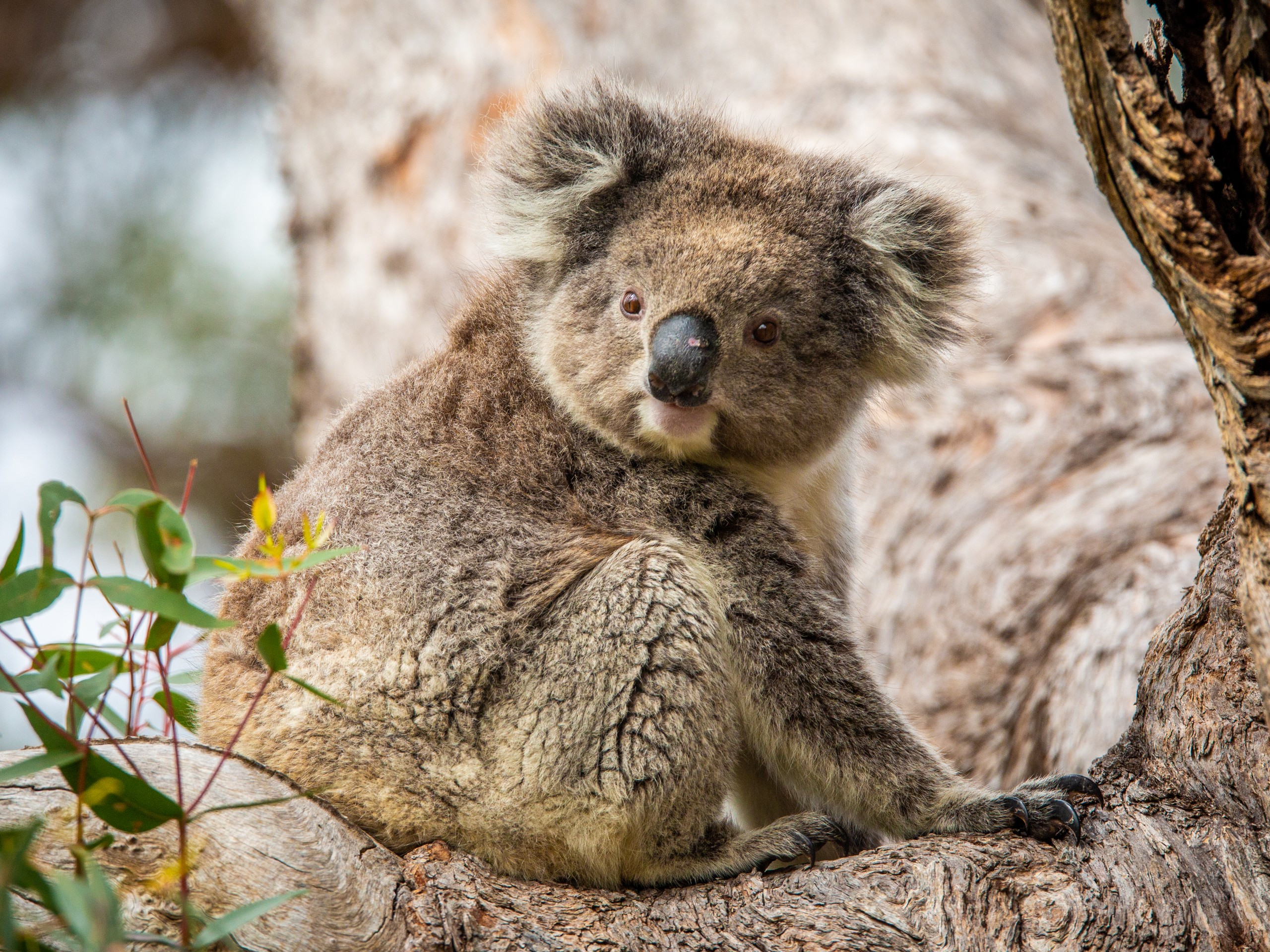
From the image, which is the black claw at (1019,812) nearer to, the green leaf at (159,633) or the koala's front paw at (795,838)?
the koala's front paw at (795,838)

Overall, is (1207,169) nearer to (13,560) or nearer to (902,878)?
(902,878)

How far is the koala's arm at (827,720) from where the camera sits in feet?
9.87

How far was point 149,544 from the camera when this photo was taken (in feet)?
6.49

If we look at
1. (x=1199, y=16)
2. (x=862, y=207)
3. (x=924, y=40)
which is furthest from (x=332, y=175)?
(x=1199, y=16)

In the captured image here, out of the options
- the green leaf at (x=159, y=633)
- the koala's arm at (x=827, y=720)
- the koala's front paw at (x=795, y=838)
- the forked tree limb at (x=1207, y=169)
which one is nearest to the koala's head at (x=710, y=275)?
the koala's arm at (x=827, y=720)

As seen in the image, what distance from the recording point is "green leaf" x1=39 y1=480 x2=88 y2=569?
1922 millimetres

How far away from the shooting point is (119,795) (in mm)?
2014

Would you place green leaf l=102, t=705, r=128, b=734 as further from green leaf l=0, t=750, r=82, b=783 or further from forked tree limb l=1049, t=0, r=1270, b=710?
forked tree limb l=1049, t=0, r=1270, b=710

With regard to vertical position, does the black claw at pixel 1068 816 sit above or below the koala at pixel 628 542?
below

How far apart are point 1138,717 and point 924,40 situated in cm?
458

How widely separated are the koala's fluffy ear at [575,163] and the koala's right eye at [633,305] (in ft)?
0.90

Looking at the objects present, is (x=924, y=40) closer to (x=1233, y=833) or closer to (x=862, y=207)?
(x=862, y=207)

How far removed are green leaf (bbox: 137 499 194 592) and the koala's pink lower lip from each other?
5.04 ft

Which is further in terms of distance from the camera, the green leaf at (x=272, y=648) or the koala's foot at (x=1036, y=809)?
the koala's foot at (x=1036, y=809)
